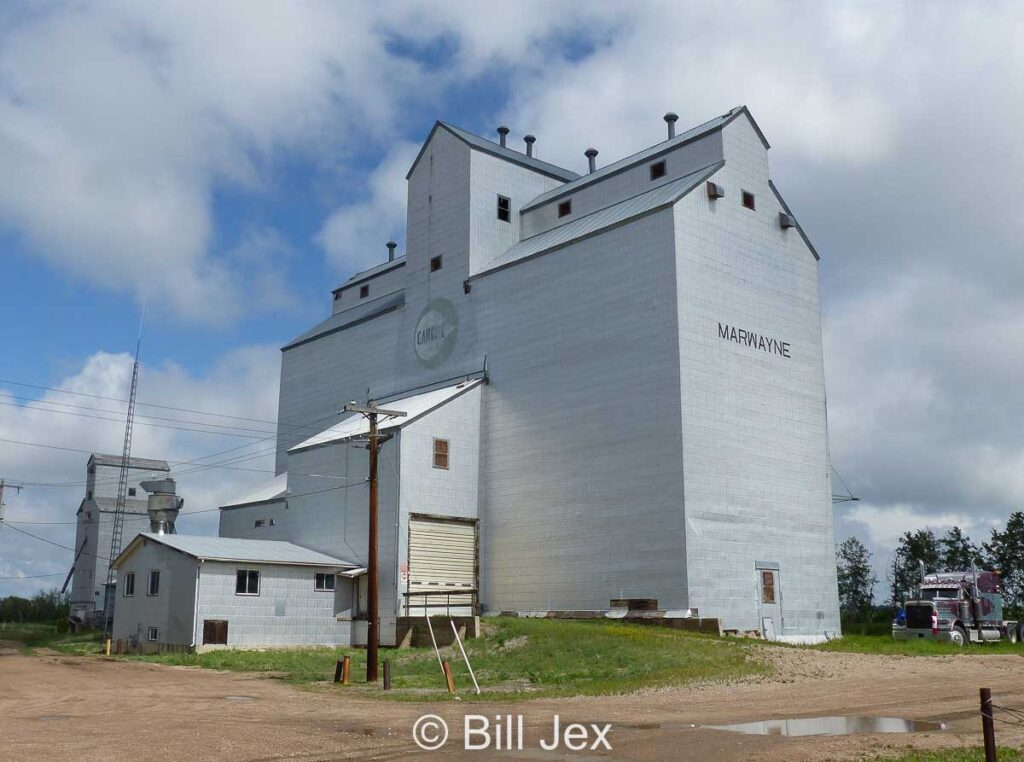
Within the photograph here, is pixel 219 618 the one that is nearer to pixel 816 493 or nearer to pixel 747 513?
pixel 747 513

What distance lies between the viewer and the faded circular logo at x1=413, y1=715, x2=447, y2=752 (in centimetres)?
1442

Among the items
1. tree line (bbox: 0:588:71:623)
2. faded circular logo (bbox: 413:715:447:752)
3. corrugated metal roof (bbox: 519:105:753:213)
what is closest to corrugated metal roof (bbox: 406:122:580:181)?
corrugated metal roof (bbox: 519:105:753:213)

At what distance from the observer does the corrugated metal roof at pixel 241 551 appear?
37656 mm

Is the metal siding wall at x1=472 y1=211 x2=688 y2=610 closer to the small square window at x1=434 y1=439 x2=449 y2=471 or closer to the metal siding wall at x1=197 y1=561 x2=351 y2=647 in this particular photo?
the small square window at x1=434 y1=439 x2=449 y2=471

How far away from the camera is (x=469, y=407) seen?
43.5m

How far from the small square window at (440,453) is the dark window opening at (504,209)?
12.8m

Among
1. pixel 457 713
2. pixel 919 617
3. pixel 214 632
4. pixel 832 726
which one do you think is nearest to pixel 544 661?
pixel 457 713

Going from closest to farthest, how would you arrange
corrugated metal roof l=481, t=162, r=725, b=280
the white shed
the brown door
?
the brown door
the white shed
corrugated metal roof l=481, t=162, r=725, b=280

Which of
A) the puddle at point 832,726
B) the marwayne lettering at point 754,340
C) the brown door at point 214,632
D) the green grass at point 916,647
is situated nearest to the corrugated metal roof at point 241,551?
the brown door at point 214,632

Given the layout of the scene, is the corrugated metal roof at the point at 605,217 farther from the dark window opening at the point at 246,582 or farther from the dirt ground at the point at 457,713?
the dirt ground at the point at 457,713

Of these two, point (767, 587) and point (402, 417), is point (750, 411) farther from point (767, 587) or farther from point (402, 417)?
point (402, 417)

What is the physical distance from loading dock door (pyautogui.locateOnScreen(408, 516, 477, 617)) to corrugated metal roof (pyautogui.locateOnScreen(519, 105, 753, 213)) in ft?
54.4

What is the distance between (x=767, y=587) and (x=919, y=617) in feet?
19.4

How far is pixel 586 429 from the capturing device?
3962 cm
